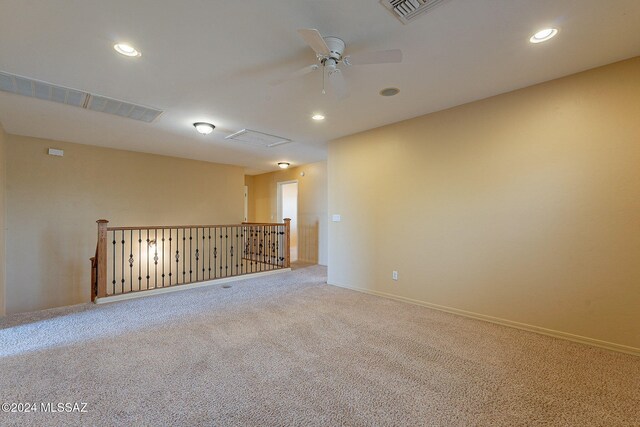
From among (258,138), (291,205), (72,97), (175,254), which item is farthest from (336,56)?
(291,205)

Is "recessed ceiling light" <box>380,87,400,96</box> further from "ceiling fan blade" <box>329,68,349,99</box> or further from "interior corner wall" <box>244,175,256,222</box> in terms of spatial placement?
"interior corner wall" <box>244,175,256,222</box>

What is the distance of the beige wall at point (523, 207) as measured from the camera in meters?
2.58

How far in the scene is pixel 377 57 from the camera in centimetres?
207

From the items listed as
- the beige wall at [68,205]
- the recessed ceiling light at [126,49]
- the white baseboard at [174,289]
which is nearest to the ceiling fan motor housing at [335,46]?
the recessed ceiling light at [126,49]

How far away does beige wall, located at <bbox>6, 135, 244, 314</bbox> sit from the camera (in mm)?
4805

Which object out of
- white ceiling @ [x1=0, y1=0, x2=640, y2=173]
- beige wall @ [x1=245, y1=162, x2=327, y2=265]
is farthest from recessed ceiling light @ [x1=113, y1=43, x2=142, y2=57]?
beige wall @ [x1=245, y1=162, x2=327, y2=265]

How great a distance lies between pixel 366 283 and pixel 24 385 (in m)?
3.84

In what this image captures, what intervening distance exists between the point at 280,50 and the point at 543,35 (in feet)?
6.91

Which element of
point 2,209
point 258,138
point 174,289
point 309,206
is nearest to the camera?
point 2,209

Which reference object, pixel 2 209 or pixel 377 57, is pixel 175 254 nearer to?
pixel 2 209

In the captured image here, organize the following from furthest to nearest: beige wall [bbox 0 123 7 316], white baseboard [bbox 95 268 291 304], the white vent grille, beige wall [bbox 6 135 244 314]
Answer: beige wall [bbox 6 135 244 314] < beige wall [bbox 0 123 7 316] < white baseboard [bbox 95 268 291 304] < the white vent grille

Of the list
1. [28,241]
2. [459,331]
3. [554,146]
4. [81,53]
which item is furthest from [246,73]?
[28,241]

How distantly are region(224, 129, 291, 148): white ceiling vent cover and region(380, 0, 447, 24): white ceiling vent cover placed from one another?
3.11 meters

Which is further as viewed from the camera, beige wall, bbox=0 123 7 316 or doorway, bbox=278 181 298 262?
doorway, bbox=278 181 298 262
